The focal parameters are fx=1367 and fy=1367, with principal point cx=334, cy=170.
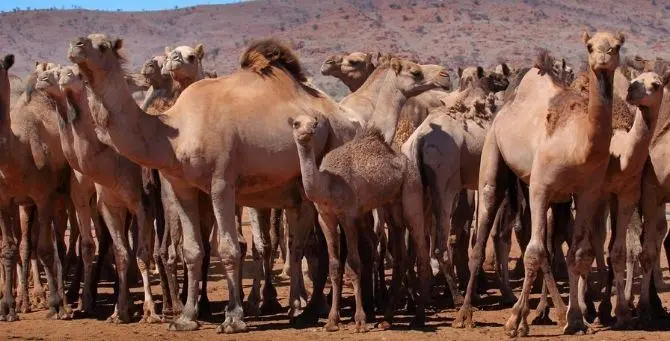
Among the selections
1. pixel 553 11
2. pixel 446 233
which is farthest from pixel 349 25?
pixel 446 233

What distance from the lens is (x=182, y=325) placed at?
12.5 meters

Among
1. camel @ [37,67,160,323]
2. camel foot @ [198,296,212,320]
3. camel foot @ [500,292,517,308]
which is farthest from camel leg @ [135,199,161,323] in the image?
camel foot @ [500,292,517,308]

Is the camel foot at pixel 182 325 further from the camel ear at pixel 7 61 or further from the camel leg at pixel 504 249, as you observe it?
the camel leg at pixel 504 249

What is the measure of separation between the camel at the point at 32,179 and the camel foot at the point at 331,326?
9.91 feet

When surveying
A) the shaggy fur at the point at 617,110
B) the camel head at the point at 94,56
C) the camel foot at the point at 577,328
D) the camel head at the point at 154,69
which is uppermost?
the camel head at the point at 154,69

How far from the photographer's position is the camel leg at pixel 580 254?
1153 cm

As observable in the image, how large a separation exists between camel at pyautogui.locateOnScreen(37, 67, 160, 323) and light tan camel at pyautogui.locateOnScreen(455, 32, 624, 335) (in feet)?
10.5

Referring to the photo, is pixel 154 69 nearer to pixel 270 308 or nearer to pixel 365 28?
pixel 270 308

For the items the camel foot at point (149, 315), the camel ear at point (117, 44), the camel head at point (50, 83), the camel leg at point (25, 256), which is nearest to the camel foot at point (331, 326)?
the camel foot at point (149, 315)

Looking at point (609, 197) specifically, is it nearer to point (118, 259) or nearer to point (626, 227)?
point (626, 227)

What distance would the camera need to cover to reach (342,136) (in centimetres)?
1358

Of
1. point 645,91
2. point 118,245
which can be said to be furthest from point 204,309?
point 645,91

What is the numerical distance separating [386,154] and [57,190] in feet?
12.8

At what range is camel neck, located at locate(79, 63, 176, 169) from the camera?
12.0m
